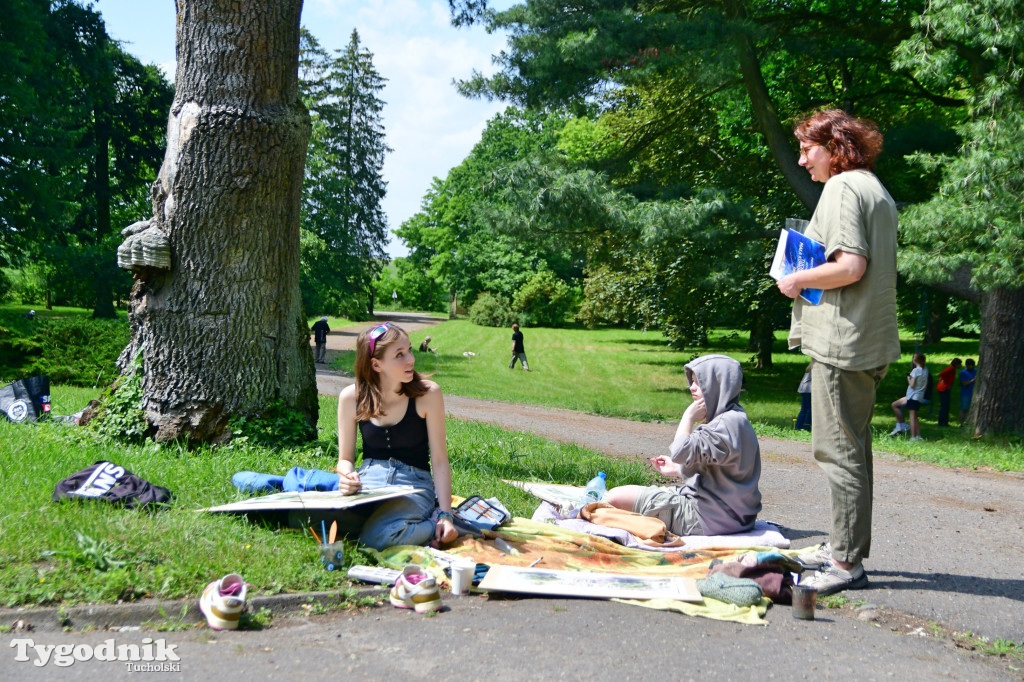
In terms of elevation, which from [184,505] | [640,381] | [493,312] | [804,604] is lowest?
[640,381]

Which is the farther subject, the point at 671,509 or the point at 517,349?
the point at 517,349

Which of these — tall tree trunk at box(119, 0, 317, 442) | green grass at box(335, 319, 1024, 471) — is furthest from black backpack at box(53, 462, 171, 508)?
green grass at box(335, 319, 1024, 471)

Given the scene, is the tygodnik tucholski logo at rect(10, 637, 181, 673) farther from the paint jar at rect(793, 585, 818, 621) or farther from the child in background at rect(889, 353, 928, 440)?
the child in background at rect(889, 353, 928, 440)

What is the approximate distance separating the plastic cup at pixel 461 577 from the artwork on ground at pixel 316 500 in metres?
0.67

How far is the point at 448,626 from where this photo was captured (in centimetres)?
382

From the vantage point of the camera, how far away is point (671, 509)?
19.1 feet

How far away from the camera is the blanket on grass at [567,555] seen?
4.66m

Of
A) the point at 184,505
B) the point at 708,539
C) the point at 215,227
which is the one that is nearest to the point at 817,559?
the point at 708,539

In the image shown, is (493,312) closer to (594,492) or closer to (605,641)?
(594,492)

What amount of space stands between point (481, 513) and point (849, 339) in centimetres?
257

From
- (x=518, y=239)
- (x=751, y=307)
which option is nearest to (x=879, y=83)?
(x=751, y=307)

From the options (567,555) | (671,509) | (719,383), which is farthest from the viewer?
(671,509)

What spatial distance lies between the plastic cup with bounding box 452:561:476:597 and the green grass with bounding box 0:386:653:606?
0.63 meters

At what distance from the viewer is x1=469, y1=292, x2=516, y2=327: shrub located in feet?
187
